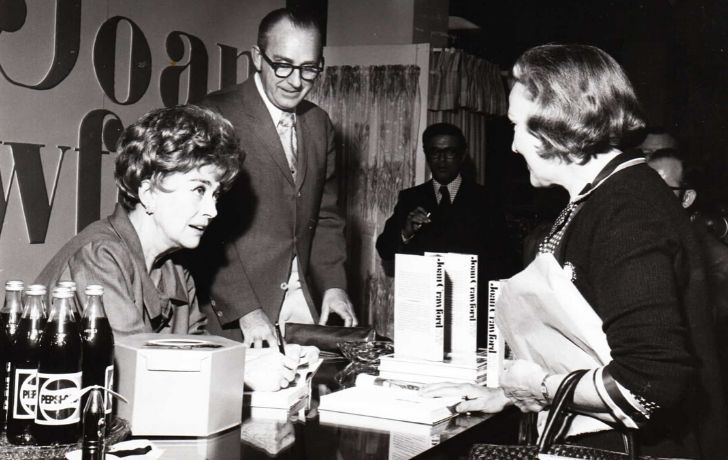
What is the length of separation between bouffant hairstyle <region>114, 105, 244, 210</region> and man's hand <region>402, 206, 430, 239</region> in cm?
218

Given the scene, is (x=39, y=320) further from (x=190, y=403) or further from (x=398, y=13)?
(x=398, y=13)

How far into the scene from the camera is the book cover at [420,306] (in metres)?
1.98

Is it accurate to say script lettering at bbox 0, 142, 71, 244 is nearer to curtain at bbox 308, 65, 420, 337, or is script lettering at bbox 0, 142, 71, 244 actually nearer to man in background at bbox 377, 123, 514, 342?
man in background at bbox 377, 123, 514, 342

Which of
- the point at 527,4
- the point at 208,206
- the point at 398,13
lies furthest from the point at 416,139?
the point at 208,206

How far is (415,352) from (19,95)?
7.29 ft

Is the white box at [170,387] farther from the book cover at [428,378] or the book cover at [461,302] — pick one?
the book cover at [461,302]

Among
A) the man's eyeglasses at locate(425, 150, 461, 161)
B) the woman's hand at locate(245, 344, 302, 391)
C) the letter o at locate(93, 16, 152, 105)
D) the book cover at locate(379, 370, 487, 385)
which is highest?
the letter o at locate(93, 16, 152, 105)

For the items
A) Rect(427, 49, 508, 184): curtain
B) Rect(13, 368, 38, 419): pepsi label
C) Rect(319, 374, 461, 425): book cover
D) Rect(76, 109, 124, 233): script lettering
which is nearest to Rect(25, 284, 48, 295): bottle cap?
Rect(13, 368, 38, 419): pepsi label

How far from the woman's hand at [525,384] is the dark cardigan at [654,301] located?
0.19m

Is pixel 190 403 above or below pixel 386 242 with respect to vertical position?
below

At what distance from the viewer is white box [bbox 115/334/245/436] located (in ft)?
4.63

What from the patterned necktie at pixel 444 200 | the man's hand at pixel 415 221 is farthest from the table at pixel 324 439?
the patterned necktie at pixel 444 200

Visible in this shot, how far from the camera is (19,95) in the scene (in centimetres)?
332

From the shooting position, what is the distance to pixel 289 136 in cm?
298
